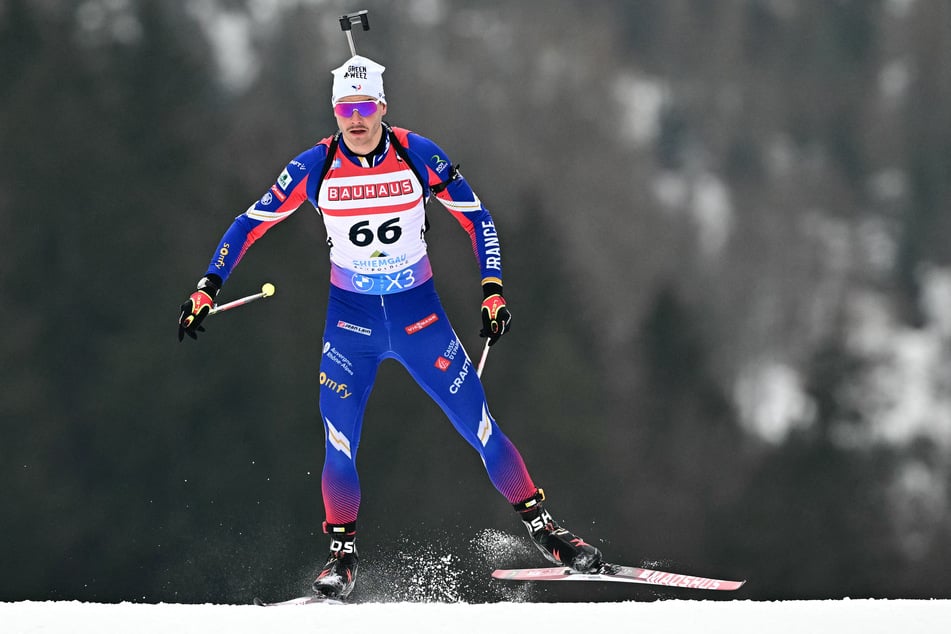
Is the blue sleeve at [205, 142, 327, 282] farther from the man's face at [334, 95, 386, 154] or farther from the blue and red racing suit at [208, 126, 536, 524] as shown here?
the man's face at [334, 95, 386, 154]

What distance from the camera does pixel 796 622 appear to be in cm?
380

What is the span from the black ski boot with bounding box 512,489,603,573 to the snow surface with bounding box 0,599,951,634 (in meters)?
0.35

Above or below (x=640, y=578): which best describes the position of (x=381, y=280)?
above

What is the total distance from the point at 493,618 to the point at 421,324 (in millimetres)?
1264

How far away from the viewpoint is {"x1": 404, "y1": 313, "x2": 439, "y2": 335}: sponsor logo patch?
465 cm

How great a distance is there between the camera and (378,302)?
4684 millimetres

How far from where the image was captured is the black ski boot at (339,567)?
4566 mm

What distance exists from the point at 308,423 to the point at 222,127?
299 centimetres

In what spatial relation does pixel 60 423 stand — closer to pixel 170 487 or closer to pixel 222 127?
pixel 170 487

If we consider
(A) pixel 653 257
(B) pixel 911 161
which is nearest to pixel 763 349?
(A) pixel 653 257

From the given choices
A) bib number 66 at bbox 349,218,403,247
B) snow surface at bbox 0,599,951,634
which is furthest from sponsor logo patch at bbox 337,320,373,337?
snow surface at bbox 0,599,951,634

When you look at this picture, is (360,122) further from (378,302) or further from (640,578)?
(640,578)

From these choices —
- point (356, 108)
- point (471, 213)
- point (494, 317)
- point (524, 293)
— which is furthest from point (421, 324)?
point (524, 293)

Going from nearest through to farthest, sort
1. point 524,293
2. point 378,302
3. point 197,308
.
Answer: point 197,308 → point 378,302 → point 524,293
